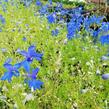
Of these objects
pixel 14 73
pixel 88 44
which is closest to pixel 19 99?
pixel 14 73

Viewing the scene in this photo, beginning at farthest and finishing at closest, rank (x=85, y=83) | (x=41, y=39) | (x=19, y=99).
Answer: (x=41, y=39)
(x=85, y=83)
(x=19, y=99)

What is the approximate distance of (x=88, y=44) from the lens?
376cm

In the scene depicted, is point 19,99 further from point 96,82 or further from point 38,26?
point 38,26

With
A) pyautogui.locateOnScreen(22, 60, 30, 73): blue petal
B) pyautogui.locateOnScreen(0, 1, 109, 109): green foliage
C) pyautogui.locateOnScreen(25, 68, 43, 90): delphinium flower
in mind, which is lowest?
pyautogui.locateOnScreen(0, 1, 109, 109): green foliage

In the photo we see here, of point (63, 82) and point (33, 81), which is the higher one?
point (33, 81)

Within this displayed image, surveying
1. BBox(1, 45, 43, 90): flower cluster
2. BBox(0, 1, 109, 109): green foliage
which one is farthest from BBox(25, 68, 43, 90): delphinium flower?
BBox(0, 1, 109, 109): green foliage

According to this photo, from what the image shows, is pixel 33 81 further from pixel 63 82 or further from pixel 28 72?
pixel 63 82

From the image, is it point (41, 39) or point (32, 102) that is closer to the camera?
point (32, 102)

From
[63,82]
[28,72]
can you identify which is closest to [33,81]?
[28,72]

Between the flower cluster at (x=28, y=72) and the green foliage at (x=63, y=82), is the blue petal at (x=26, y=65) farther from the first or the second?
the green foliage at (x=63, y=82)

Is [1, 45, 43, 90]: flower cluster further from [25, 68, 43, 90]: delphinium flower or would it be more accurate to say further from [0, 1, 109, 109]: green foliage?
[0, 1, 109, 109]: green foliage

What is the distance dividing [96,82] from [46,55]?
3.23ft

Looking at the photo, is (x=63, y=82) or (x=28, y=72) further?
(x=63, y=82)

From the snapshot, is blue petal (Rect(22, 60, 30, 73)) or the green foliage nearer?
blue petal (Rect(22, 60, 30, 73))
